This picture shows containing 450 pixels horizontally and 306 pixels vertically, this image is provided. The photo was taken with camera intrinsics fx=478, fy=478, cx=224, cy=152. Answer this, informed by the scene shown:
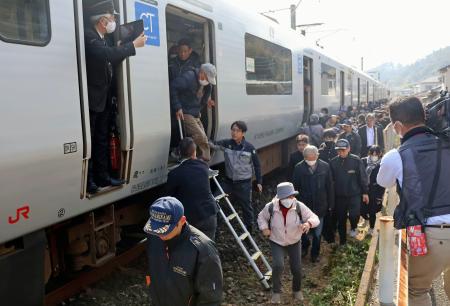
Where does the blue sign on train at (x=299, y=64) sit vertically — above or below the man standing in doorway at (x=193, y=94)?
above

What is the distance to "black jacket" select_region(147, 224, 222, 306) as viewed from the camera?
2549 millimetres

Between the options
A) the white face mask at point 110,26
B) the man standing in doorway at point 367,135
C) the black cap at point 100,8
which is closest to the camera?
the white face mask at point 110,26

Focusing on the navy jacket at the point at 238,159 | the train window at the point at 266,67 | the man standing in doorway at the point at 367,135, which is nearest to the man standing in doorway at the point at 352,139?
the train window at the point at 266,67

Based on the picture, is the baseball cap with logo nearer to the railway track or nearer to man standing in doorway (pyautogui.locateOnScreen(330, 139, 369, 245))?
the railway track

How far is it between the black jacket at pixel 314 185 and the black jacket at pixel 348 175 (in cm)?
41

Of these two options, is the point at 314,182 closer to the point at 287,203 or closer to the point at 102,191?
the point at 287,203

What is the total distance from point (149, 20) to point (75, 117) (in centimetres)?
129

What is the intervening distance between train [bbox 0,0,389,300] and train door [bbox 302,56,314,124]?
15.5 ft

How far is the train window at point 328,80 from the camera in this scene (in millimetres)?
12594

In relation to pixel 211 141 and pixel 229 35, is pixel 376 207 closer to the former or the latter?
pixel 211 141

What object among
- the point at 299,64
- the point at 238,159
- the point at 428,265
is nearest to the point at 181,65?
the point at 238,159

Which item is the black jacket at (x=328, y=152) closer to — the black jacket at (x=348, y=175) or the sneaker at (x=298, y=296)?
the black jacket at (x=348, y=175)

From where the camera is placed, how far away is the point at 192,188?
432 cm

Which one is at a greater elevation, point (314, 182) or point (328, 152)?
point (328, 152)
